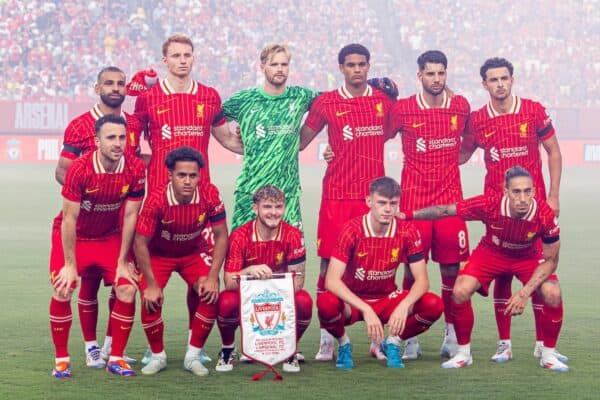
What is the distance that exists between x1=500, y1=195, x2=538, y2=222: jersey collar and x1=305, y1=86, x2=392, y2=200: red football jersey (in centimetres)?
113

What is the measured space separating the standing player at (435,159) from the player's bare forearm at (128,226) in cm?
197

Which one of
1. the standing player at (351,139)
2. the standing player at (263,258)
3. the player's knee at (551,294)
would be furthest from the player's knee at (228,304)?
the player's knee at (551,294)

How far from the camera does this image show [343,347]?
698 cm

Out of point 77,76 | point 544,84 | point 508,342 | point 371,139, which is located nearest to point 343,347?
point 508,342

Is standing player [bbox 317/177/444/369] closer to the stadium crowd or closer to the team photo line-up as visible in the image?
the team photo line-up

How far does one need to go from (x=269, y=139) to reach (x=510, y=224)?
179cm

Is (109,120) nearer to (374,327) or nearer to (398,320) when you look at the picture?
(374,327)

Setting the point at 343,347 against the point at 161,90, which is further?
the point at 161,90

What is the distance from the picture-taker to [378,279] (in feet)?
23.4

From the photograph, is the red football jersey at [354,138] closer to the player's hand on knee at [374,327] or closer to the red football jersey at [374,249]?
the red football jersey at [374,249]

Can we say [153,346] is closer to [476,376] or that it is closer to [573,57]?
[476,376]

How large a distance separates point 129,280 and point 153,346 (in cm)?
44

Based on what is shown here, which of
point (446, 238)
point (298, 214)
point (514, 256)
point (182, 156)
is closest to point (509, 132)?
point (446, 238)

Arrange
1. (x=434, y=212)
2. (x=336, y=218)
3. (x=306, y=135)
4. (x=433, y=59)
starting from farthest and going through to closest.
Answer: (x=306, y=135) < (x=336, y=218) < (x=433, y=59) < (x=434, y=212)
